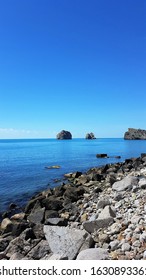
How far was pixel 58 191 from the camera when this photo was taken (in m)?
19.9

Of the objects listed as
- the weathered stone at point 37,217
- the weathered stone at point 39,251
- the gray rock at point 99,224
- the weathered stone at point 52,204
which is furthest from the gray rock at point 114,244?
the weathered stone at point 52,204

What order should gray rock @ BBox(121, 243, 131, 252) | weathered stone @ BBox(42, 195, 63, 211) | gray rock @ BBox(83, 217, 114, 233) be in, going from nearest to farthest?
gray rock @ BBox(121, 243, 131, 252) < gray rock @ BBox(83, 217, 114, 233) < weathered stone @ BBox(42, 195, 63, 211)

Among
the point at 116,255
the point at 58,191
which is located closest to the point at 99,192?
the point at 58,191

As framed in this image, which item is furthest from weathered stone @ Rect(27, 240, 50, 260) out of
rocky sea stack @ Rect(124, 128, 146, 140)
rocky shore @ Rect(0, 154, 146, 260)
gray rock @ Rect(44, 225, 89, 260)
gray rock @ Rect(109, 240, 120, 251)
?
rocky sea stack @ Rect(124, 128, 146, 140)

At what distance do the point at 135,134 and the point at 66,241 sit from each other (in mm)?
189920

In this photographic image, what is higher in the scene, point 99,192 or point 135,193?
point 135,193

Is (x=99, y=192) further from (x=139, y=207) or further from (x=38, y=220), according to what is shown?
(x=139, y=207)

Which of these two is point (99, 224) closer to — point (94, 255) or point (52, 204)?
point (94, 255)

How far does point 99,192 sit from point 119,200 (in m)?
5.07

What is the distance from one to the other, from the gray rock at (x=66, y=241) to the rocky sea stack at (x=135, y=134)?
18559cm

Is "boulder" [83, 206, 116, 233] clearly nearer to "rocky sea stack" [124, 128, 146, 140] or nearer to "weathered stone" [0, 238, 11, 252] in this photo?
"weathered stone" [0, 238, 11, 252]

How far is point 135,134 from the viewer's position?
625 feet

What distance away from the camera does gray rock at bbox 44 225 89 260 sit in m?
7.69

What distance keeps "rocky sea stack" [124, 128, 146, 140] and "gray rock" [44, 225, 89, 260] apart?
7307 inches
